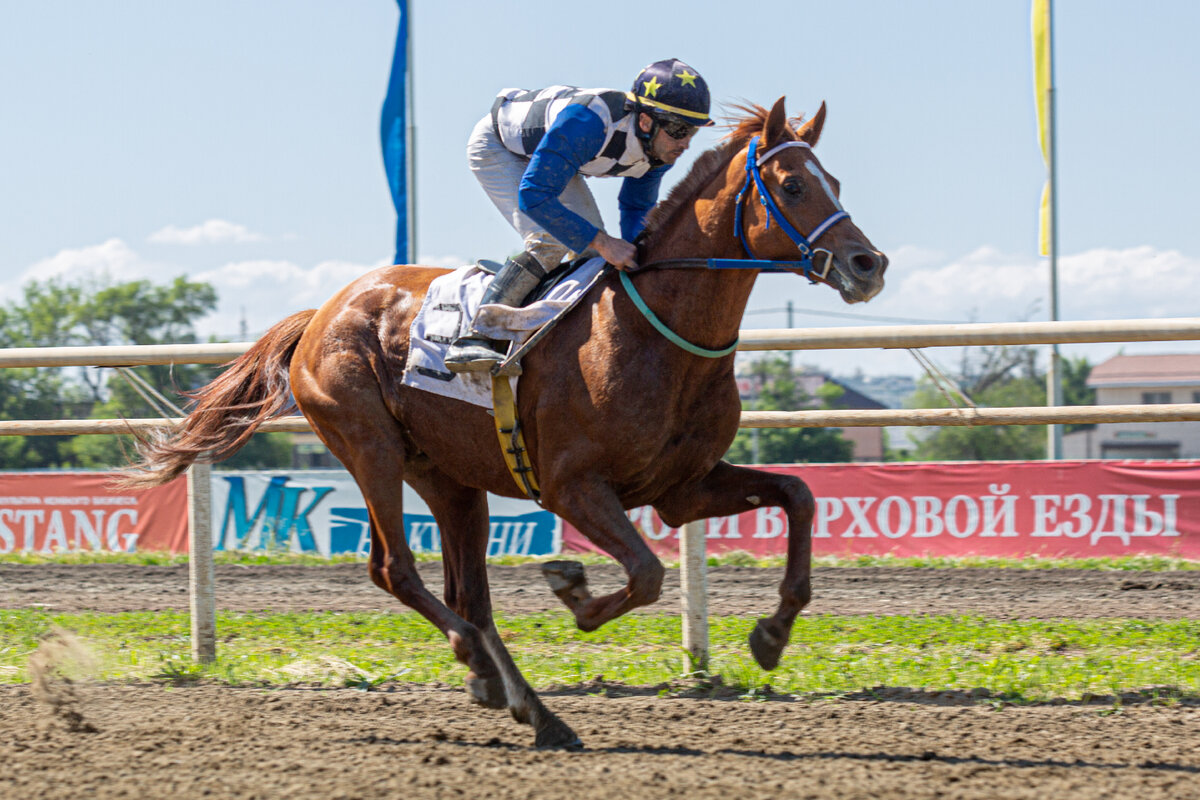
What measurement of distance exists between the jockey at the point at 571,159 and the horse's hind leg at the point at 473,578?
0.87 metres

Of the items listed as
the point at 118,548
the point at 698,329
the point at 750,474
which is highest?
the point at 698,329

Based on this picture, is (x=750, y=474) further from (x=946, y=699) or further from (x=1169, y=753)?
(x=1169, y=753)

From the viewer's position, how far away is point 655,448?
14.7ft

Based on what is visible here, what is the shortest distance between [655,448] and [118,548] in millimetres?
8980

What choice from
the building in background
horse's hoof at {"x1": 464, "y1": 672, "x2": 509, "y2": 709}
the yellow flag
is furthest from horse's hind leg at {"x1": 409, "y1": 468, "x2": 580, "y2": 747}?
the building in background

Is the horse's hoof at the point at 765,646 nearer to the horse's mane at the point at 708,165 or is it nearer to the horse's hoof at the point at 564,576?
the horse's hoof at the point at 564,576

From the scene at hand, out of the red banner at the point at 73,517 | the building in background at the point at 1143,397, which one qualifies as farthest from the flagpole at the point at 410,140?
the building in background at the point at 1143,397

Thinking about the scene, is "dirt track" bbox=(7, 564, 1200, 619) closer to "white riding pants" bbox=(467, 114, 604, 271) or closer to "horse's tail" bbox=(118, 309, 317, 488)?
"horse's tail" bbox=(118, 309, 317, 488)

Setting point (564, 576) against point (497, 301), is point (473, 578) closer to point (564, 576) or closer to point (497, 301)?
point (564, 576)

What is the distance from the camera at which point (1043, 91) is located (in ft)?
63.7

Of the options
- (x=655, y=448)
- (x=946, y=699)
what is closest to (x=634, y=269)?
(x=655, y=448)

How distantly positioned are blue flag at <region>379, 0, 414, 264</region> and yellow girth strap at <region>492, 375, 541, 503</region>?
14.9 m

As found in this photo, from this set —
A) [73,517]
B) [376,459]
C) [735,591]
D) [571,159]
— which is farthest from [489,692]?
[73,517]

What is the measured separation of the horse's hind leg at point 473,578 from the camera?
15.2ft
